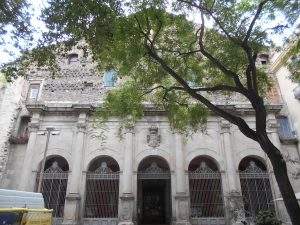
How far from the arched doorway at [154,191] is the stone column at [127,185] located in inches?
36.1

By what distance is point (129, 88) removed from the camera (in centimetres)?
1309

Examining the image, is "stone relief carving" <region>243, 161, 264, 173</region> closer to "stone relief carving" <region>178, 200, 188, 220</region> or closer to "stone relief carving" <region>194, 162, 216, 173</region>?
"stone relief carving" <region>194, 162, 216, 173</region>

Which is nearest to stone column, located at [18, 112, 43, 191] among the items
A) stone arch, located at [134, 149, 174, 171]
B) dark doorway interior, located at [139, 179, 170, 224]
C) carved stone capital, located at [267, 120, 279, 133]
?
stone arch, located at [134, 149, 174, 171]

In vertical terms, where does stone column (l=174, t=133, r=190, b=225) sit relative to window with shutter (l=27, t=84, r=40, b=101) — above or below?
below

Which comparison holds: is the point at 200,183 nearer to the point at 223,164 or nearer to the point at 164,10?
the point at 223,164

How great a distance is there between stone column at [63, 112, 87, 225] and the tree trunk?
36.3ft

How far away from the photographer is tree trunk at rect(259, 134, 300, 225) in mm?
8472

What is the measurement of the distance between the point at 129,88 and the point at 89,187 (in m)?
7.60

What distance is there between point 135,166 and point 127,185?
1237mm

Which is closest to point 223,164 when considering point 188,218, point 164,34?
point 188,218

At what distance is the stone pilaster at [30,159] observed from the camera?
17.7m

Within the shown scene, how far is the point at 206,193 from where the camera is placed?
18.4 metres

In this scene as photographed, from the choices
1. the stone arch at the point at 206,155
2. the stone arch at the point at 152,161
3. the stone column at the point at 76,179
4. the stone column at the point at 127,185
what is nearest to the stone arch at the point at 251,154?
the stone arch at the point at 206,155

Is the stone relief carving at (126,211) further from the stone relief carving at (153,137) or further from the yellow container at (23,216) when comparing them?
the yellow container at (23,216)
